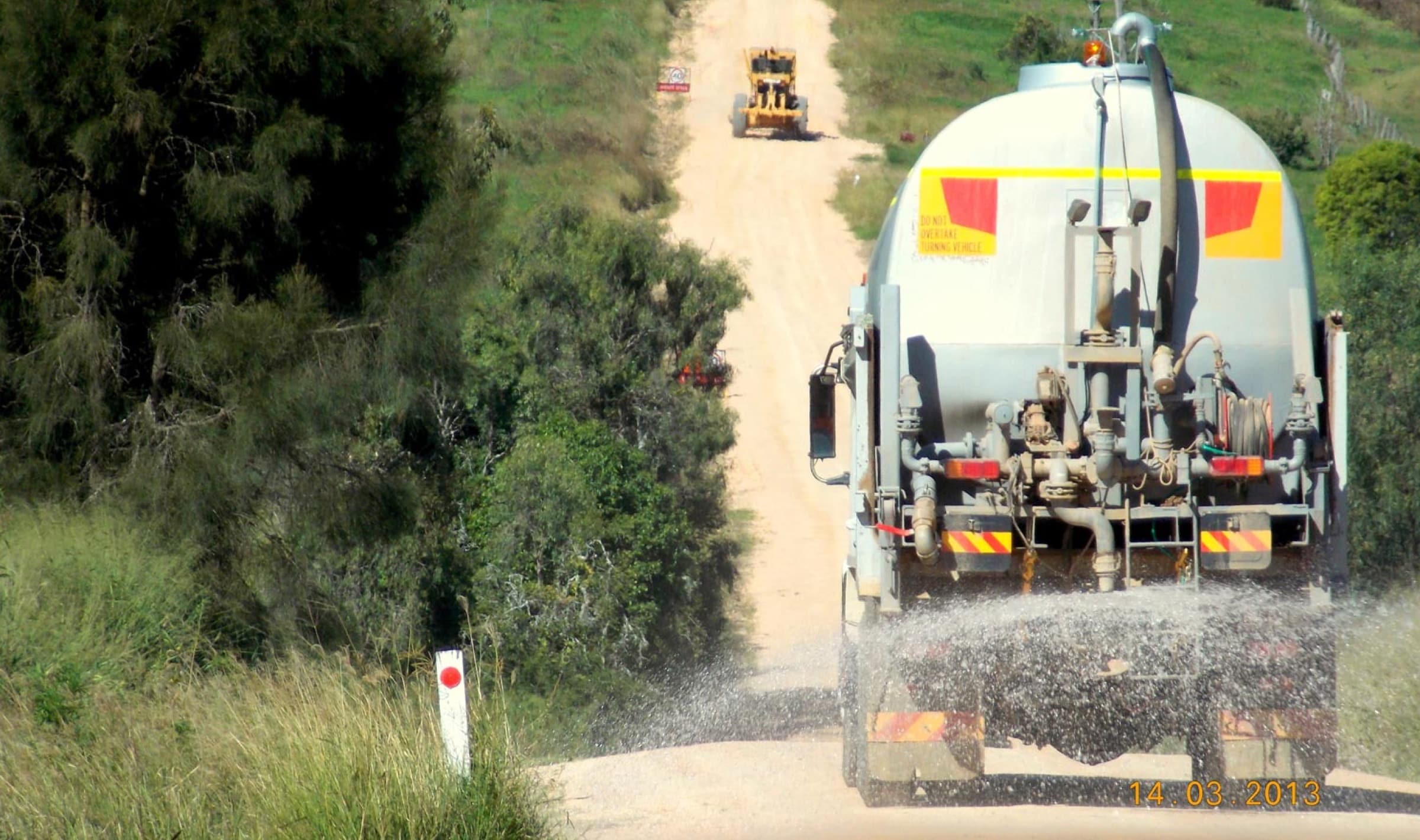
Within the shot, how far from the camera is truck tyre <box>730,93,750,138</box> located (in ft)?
133

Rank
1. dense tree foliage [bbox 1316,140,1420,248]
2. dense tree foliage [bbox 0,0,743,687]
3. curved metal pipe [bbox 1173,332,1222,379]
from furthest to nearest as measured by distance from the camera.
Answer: dense tree foliage [bbox 1316,140,1420,248] < dense tree foliage [bbox 0,0,743,687] < curved metal pipe [bbox 1173,332,1222,379]

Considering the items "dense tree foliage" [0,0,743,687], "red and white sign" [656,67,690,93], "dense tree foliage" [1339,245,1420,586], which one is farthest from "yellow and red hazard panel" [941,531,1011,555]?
"red and white sign" [656,67,690,93]

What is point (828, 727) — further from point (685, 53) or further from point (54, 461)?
point (685, 53)

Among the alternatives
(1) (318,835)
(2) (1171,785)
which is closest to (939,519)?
(2) (1171,785)

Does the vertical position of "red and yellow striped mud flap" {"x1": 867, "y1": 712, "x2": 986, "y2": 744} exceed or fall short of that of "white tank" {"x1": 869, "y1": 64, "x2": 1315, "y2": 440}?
it falls short

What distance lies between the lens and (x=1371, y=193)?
30.3 meters

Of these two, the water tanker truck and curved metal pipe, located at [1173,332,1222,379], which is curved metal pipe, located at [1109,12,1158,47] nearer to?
the water tanker truck

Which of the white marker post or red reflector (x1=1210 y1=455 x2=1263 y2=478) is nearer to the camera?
the white marker post

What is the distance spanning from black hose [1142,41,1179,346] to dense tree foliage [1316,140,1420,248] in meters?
24.2

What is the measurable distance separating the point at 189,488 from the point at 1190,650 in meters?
6.48

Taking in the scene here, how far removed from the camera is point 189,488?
10.3 m

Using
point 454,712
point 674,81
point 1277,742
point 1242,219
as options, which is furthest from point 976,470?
point 674,81

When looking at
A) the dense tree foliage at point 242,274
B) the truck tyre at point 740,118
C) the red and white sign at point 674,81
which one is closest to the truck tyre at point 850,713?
the dense tree foliage at point 242,274

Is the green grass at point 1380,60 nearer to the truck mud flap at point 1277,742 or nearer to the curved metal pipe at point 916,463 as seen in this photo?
the truck mud flap at point 1277,742
